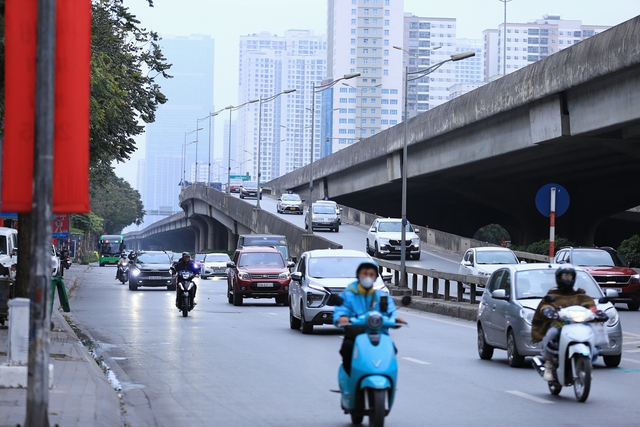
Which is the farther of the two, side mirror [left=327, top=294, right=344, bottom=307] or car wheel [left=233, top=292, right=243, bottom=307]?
car wheel [left=233, top=292, right=243, bottom=307]

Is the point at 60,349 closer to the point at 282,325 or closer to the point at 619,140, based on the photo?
the point at 282,325

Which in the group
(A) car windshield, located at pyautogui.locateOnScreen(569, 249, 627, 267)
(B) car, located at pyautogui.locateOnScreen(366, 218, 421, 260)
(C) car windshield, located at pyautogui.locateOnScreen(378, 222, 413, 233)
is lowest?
(A) car windshield, located at pyautogui.locateOnScreen(569, 249, 627, 267)

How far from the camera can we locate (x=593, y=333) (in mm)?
11344

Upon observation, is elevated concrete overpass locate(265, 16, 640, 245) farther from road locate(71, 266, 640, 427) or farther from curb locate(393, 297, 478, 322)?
road locate(71, 266, 640, 427)

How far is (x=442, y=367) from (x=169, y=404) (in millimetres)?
4935

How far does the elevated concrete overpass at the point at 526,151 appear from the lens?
105 feet

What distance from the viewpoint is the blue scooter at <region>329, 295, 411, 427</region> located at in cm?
856

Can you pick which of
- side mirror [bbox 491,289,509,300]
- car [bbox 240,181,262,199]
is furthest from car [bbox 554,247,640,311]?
car [bbox 240,181,262,199]

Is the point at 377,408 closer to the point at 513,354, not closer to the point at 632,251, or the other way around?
the point at 513,354

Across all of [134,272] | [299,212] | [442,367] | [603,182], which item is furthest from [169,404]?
[299,212]

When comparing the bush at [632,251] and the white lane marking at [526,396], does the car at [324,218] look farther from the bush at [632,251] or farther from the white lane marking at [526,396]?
the white lane marking at [526,396]

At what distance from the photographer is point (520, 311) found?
14.5m

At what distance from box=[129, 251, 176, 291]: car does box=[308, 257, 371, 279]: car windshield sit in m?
23.4

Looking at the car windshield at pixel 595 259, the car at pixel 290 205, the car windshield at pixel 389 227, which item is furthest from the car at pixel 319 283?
the car at pixel 290 205
